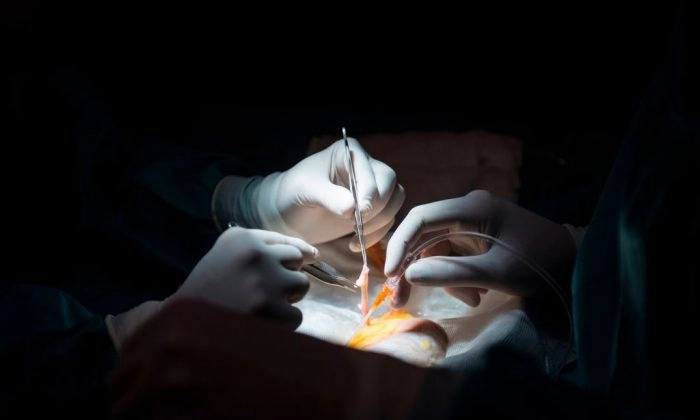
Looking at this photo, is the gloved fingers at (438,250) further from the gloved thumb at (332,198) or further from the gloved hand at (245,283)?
the gloved hand at (245,283)

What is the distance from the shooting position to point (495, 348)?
1331 mm

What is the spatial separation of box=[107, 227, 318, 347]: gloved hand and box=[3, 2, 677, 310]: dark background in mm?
374

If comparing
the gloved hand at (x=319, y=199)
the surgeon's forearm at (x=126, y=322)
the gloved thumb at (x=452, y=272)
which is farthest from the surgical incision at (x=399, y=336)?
the surgeon's forearm at (x=126, y=322)

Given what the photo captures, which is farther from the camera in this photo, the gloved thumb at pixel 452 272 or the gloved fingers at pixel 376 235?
the gloved fingers at pixel 376 235

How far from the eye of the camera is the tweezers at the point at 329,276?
5.50 feet

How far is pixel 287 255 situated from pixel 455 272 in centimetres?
41

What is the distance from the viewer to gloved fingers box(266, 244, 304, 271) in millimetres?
1456

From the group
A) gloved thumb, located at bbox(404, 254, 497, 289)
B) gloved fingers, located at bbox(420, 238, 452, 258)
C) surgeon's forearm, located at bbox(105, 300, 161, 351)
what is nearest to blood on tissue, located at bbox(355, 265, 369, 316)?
gloved thumb, located at bbox(404, 254, 497, 289)

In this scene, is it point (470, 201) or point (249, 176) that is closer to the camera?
point (470, 201)

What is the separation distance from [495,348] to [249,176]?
109 centimetres

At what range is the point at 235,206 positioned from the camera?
1.91 meters

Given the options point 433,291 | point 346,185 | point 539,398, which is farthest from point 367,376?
point 346,185

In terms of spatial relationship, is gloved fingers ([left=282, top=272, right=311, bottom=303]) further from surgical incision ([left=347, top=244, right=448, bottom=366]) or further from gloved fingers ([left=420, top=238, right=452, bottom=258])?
gloved fingers ([left=420, top=238, right=452, bottom=258])

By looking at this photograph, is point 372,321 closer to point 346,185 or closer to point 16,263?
point 346,185
